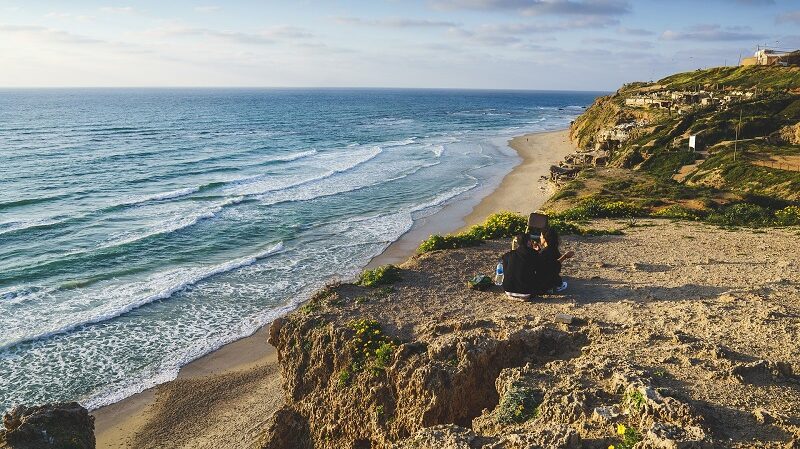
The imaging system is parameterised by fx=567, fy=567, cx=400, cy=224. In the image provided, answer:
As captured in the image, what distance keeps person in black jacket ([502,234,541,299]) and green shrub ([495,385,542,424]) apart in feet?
13.1

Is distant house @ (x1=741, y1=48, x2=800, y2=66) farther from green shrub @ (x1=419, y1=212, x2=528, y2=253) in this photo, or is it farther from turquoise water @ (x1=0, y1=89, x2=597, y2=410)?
green shrub @ (x1=419, y1=212, x2=528, y2=253)

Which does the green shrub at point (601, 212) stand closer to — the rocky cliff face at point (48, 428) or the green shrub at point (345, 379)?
the green shrub at point (345, 379)

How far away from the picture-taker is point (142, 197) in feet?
120

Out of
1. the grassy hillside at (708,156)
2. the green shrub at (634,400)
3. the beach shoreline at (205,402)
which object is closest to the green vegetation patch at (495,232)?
the grassy hillside at (708,156)

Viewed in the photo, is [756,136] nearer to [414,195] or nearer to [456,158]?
[414,195]

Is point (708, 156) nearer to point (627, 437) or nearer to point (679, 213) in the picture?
point (679, 213)

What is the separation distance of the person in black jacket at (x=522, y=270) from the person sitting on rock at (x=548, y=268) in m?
0.10

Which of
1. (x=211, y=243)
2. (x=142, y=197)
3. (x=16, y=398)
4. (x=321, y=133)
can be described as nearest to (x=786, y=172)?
(x=211, y=243)

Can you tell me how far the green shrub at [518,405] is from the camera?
758cm

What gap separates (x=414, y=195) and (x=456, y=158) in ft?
63.0

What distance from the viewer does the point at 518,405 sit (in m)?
7.71

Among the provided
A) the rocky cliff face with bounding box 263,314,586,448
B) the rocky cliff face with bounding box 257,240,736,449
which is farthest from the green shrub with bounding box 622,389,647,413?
the rocky cliff face with bounding box 263,314,586,448

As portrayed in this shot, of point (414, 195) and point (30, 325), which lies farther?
point (414, 195)

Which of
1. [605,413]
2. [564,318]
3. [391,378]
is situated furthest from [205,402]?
[605,413]
